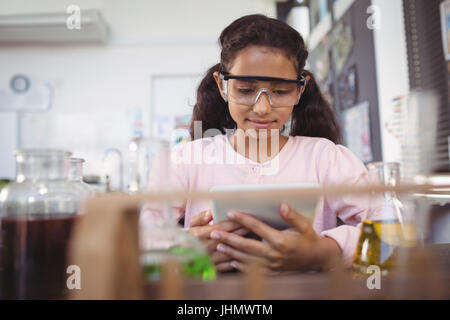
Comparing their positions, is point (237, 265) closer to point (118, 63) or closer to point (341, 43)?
point (341, 43)

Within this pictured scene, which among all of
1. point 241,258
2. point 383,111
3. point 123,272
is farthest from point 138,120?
point 123,272

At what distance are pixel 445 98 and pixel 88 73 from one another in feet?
11.8

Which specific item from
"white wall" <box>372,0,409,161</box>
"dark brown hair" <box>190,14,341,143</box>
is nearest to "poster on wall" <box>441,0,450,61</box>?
"white wall" <box>372,0,409,161</box>

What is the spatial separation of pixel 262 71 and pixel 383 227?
25.0 inches

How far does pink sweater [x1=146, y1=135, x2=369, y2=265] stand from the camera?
3.93ft

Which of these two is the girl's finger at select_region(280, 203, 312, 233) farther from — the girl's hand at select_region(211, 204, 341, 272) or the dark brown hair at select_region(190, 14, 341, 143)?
the dark brown hair at select_region(190, 14, 341, 143)

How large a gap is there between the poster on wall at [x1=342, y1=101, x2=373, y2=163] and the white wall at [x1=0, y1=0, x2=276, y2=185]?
176cm

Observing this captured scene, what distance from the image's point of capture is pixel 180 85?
4527 mm

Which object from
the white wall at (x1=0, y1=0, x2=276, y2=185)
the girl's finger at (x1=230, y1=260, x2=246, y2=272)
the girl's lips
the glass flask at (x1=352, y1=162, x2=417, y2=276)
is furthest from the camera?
the white wall at (x1=0, y1=0, x2=276, y2=185)

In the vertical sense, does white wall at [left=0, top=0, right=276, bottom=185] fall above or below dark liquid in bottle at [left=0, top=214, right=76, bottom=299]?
above

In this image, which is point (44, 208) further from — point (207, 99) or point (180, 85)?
point (180, 85)

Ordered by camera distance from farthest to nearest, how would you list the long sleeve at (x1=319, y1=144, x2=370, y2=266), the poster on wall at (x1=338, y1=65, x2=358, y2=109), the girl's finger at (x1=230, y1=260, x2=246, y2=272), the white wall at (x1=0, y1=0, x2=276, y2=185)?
the white wall at (x1=0, y1=0, x2=276, y2=185)
the poster on wall at (x1=338, y1=65, x2=358, y2=109)
the long sleeve at (x1=319, y1=144, x2=370, y2=266)
the girl's finger at (x1=230, y1=260, x2=246, y2=272)

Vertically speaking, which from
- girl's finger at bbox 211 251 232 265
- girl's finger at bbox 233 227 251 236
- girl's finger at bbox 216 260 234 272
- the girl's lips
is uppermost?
the girl's lips

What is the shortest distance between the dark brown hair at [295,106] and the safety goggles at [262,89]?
14cm
